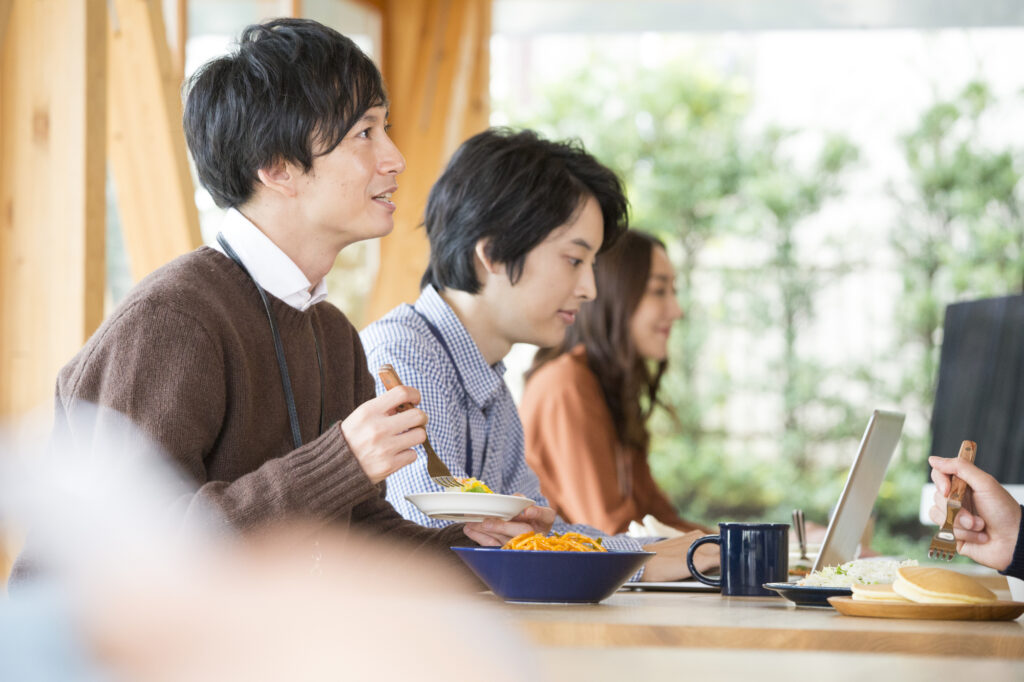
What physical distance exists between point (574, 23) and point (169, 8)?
8.48 ft

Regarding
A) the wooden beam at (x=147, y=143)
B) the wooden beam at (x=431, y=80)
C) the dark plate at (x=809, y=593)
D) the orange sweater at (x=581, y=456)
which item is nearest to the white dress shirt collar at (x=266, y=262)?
the dark plate at (x=809, y=593)

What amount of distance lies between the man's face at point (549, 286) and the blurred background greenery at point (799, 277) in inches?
161

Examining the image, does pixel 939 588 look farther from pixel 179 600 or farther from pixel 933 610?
pixel 179 600

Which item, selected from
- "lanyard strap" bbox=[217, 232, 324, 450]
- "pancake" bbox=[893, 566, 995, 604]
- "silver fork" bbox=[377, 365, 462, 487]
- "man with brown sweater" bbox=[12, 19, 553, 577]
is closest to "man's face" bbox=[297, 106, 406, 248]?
"man with brown sweater" bbox=[12, 19, 553, 577]

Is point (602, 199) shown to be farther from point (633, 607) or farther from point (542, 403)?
point (633, 607)

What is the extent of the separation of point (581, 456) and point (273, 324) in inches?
56.9

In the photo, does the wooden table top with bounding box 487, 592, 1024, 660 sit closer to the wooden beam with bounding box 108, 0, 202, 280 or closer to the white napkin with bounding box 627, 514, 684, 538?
the white napkin with bounding box 627, 514, 684, 538

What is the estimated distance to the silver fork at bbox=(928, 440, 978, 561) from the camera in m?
1.31

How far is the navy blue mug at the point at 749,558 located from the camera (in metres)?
1.55

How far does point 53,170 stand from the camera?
2.40 m

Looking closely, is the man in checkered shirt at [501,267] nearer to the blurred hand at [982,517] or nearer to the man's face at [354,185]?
the man's face at [354,185]

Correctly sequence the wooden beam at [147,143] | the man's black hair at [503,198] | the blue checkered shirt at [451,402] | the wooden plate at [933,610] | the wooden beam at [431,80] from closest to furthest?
the wooden plate at [933,610]
the blue checkered shirt at [451,402]
the man's black hair at [503,198]
the wooden beam at [147,143]
the wooden beam at [431,80]

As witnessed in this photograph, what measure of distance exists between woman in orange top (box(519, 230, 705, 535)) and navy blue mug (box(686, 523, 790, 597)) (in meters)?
A: 1.22

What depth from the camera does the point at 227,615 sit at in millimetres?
1102
